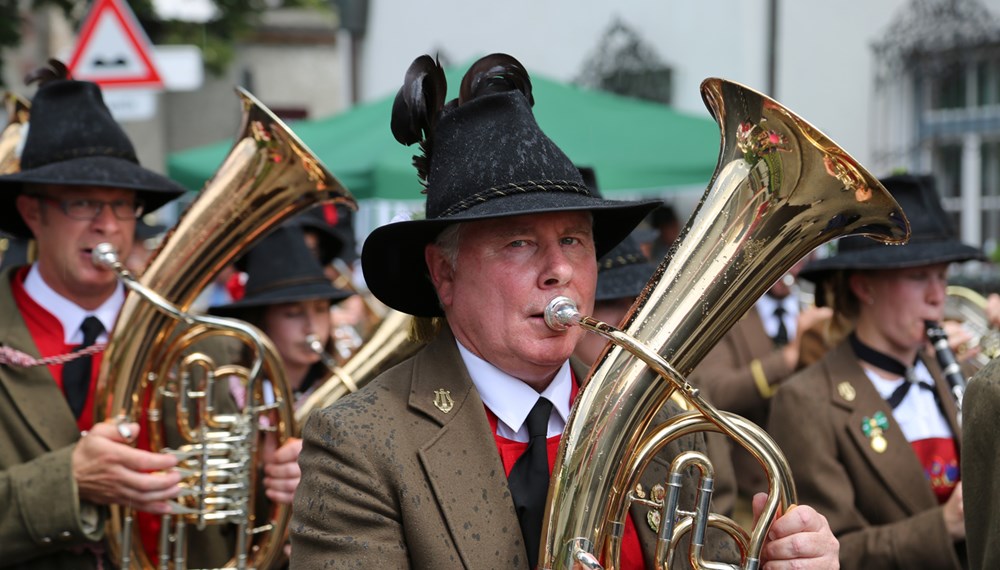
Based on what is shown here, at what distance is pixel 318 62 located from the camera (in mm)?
25297

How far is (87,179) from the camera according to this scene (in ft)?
13.2

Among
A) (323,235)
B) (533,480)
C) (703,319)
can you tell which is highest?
(323,235)

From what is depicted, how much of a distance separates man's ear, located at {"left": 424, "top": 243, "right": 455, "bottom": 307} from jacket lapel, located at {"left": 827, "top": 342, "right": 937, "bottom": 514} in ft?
6.59

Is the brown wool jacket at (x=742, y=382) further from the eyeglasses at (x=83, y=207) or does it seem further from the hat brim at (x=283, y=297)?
the eyeglasses at (x=83, y=207)

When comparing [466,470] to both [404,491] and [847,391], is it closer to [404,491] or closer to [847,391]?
[404,491]

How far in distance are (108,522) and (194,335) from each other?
24.3 inches

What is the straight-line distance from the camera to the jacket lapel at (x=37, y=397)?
12.8 ft

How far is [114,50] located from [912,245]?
446 centimetres

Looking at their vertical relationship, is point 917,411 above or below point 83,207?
below

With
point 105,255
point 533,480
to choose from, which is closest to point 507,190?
point 533,480

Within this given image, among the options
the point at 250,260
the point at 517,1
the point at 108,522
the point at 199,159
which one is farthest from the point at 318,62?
the point at 108,522

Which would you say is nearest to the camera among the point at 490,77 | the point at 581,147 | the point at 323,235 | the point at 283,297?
the point at 490,77

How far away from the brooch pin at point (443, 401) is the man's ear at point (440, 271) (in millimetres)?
217

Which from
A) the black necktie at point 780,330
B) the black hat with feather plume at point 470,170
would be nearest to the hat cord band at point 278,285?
the black hat with feather plume at point 470,170
